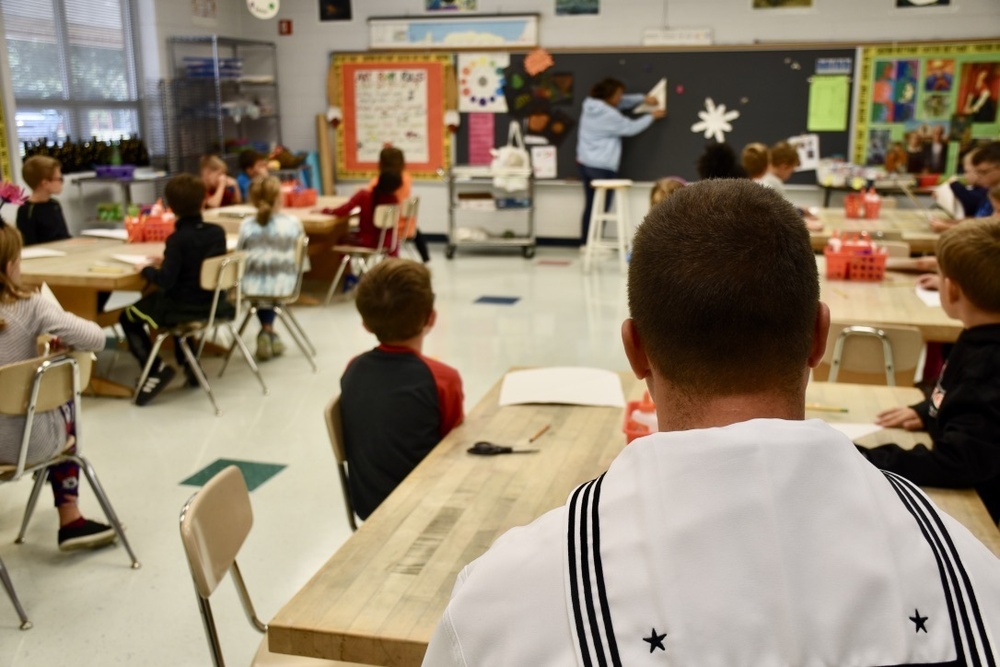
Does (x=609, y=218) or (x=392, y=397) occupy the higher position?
(x=392, y=397)

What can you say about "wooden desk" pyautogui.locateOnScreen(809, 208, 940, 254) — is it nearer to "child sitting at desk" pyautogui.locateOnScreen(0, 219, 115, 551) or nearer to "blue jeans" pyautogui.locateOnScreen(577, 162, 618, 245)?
"blue jeans" pyautogui.locateOnScreen(577, 162, 618, 245)

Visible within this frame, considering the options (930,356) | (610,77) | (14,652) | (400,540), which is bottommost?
(14,652)

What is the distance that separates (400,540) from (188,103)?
8.20m

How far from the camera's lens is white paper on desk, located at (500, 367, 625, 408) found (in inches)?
96.8

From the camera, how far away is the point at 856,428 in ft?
7.20

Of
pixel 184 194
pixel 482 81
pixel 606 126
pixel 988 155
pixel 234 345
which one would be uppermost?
pixel 482 81

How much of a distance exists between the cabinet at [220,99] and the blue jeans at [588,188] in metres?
3.24

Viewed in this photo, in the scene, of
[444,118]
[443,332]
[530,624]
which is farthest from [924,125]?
[530,624]

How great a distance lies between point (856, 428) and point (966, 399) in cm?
30

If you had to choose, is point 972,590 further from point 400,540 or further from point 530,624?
point 400,540

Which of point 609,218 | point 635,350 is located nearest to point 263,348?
point 609,218

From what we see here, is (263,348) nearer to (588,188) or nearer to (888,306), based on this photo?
(888,306)

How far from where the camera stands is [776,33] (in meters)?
8.84

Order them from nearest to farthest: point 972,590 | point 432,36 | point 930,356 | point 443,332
Answer: point 972,590 < point 930,356 < point 443,332 < point 432,36
